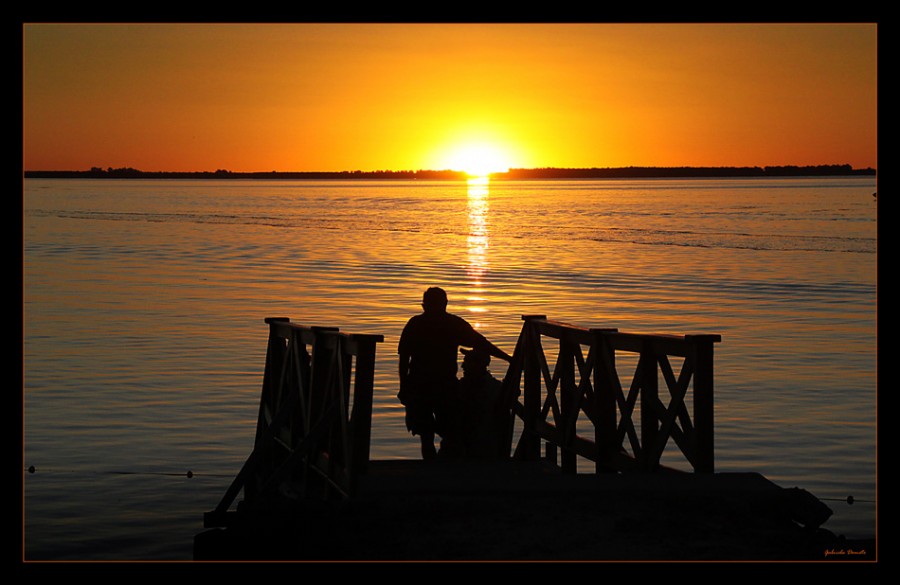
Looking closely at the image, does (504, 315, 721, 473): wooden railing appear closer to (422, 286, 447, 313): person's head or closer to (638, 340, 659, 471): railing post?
(638, 340, 659, 471): railing post

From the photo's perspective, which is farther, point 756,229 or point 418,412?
point 756,229

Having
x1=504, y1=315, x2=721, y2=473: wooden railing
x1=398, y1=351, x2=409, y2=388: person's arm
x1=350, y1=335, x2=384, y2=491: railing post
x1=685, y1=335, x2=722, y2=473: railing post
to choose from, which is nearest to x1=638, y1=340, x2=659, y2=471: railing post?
x1=504, y1=315, x2=721, y2=473: wooden railing

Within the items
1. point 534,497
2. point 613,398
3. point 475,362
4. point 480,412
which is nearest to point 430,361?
point 475,362

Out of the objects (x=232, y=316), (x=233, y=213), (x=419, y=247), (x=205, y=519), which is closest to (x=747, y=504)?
(x=205, y=519)

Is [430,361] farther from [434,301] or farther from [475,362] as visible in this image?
[475,362]

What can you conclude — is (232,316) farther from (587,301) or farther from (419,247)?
(419,247)

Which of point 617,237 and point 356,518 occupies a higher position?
point 617,237

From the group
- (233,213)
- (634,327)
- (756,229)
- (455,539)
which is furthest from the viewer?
(233,213)

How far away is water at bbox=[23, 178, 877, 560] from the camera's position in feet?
48.2

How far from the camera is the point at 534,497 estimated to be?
9.52m

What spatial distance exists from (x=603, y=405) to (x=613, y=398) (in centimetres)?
13

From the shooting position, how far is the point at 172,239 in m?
69.9
